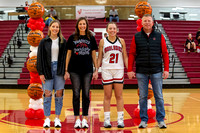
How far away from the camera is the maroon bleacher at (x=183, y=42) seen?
10.3m

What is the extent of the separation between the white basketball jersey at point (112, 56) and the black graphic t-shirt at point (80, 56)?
250 millimetres

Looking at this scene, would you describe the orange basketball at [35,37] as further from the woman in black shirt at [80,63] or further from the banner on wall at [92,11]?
the banner on wall at [92,11]

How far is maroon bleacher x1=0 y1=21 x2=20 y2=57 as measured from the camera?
1241 centimetres

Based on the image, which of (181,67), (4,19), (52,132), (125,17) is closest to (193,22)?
(125,17)

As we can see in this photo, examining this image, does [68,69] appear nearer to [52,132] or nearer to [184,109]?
[52,132]

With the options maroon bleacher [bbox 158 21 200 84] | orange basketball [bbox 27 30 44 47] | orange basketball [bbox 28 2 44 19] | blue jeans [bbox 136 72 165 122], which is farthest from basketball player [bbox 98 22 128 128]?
maroon bleacher [bbox 158 21 200 84]

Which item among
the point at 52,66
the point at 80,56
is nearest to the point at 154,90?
the point at 80,56

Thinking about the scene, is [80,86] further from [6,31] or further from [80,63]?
[6,31]

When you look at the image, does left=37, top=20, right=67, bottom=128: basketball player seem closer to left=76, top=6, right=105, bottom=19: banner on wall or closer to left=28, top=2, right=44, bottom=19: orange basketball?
left=28, top=2, right=44, bottom=19: orange basketball

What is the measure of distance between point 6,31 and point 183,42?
390 inches

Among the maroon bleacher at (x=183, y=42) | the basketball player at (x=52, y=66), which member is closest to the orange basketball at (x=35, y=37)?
the basketball player at (x=52, y=66)

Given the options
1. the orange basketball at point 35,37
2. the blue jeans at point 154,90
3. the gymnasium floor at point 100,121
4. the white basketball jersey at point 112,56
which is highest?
the orange basketball at point 35,37

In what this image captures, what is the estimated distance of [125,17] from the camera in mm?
17000

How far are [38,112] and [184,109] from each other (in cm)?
318
